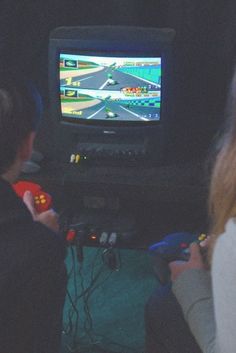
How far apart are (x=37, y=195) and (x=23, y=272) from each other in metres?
0.76

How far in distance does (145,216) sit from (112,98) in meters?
0.49

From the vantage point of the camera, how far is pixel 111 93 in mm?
2268

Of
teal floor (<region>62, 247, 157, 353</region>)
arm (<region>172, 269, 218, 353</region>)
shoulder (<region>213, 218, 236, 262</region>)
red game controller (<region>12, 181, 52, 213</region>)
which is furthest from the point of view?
teal floor (<region>62, 247, 157, 353</region>)

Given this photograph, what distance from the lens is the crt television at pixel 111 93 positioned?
7.22 ft

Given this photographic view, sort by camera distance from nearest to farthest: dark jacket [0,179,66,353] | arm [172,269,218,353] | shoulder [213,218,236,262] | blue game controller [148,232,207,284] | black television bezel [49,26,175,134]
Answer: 1. shoulder [213,218,236,262]
2. dark jacket [0,179,66,353]
3. arm [172,269,218,353]
4. blue game controller [148,232,207,284]
5. black television bezel [49,26,175,134]

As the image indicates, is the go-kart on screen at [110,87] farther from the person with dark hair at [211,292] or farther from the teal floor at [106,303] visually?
the person with dark hair at [211,292]

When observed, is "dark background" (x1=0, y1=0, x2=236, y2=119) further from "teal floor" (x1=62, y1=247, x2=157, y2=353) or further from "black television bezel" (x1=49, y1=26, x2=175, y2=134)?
"teal floor" (x1=62, y1=247, x2=157, y2=353)

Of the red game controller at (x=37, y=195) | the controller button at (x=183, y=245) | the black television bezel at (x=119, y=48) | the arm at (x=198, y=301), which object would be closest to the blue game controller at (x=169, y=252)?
the controller button at (x=183, y=245)

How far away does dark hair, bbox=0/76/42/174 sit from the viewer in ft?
4.56

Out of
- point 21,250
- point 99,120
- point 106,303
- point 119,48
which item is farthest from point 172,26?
point 21,250

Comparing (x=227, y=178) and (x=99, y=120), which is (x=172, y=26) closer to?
(x=99, y=120)

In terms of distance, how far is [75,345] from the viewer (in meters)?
2.47

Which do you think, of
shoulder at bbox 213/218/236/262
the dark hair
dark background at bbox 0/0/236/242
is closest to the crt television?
dark background at bbox 0/0/236/242

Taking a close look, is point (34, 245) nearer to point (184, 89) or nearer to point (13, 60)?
point (184, 89)
